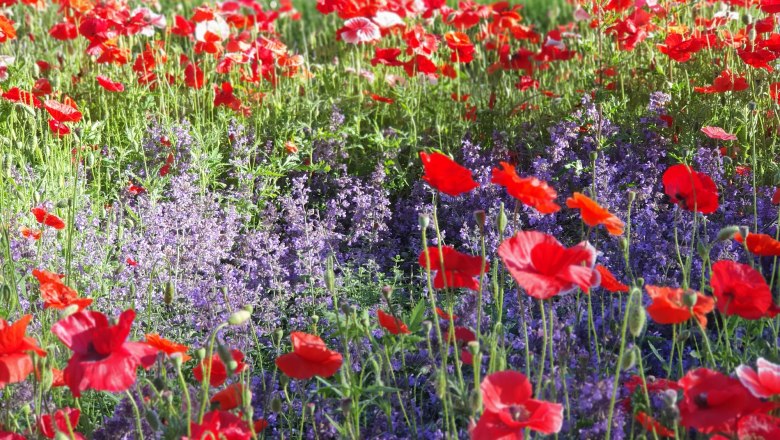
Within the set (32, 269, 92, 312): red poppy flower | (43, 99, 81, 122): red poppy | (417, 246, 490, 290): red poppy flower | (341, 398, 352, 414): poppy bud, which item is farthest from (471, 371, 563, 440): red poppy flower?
(43, 99, 81, 122): red poppy

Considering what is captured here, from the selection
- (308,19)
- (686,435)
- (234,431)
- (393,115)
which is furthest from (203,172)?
(308,19)

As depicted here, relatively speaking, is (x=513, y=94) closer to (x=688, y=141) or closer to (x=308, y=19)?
(x=688, y=141)

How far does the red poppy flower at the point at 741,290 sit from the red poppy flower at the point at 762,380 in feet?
0.52

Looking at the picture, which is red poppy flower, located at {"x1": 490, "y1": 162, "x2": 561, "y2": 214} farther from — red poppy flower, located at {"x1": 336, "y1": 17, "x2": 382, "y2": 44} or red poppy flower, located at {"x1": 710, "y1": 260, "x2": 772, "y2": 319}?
red poppy flower, located at {"x1": 336, "y1": 17, "x2": 382, "y2": 44}

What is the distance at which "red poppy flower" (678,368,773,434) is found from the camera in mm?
1608

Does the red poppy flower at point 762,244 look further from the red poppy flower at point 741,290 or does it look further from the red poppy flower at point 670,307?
the red poppy flower at point 670,307

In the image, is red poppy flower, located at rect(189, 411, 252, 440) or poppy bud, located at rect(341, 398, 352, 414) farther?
poppy bud, located at rect(341, 398, 352, 414)

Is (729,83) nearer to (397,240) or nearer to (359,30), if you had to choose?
(397,240)

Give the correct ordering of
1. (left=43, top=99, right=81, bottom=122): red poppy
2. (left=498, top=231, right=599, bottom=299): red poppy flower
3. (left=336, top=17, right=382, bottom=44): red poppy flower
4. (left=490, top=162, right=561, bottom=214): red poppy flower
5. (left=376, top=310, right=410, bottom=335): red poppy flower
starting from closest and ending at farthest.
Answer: (left=498, top=231, right=599, bottom=299): red poppy flower → (left=490, top=162, right=561, bottom=214): red poppy flower → (left=376, top=310, right=410, bottom=335): red poppy flower → (left=43, top=99, right=81, bottom=122): red poppy → (left=336, top=17, right=382, bottom=44): red poppy flower

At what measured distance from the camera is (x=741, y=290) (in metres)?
1.81

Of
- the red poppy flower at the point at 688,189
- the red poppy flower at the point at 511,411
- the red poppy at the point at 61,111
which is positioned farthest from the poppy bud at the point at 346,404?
the red poppy at the point at 61,111

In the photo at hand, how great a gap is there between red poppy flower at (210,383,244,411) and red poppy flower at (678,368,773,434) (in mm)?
853

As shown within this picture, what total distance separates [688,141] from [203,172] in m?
1.83

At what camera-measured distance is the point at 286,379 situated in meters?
1.98
